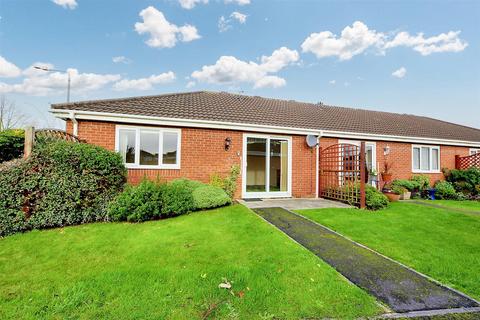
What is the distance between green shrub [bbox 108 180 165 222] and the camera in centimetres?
603

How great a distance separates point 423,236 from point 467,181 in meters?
10.2

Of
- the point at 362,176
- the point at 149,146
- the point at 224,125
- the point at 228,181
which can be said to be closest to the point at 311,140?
the point at 362,176

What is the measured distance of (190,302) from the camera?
2.66 meters

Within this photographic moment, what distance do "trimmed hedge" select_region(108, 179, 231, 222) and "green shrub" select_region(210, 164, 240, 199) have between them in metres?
1.35

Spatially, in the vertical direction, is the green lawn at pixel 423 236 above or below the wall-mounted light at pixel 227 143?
below

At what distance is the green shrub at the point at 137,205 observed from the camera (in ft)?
19.8

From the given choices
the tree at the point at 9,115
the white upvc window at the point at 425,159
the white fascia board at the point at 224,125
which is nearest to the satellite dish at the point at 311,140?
the white fascia board at the point at 224,125

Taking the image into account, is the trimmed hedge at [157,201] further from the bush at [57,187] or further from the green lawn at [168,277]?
the green lawn at [168,277]

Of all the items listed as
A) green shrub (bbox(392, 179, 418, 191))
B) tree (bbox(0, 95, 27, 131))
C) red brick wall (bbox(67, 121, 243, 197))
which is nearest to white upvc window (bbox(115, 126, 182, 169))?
red brick wall (bbox(67, 121, 243, 197))

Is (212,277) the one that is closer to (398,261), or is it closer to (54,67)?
(398,261)

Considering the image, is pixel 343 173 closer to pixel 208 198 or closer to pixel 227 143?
pixel 227 143

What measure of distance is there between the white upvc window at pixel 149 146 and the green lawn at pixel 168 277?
3.37 meters

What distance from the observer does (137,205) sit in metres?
6.11

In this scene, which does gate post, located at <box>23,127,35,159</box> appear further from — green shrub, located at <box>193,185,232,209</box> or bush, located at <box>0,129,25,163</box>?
green shrub, located at <box>193,185,232,209</box>
